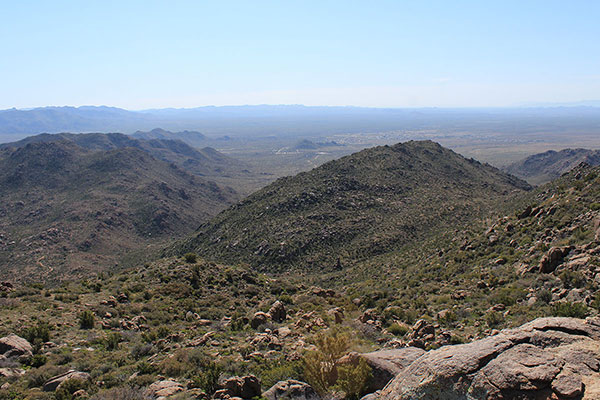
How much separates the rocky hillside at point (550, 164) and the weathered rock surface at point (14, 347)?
4743 inches

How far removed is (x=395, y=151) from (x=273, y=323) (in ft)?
172

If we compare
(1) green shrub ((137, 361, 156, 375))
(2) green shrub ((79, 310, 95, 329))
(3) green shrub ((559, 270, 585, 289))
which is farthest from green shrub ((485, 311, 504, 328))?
(2) green shrub ((79, 310, 95, 329))

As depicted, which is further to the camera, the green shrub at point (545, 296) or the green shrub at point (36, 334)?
the green shrub at point (545, 296)

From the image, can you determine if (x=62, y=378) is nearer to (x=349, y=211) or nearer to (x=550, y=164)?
(x=349, y=211)

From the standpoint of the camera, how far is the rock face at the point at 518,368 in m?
5.78

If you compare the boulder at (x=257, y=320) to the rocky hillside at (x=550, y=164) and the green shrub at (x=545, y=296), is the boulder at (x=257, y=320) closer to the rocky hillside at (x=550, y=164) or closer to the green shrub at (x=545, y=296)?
the green shrub at (x=545, y=296)

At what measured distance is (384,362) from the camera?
9.45m

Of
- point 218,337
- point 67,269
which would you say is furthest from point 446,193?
point 67,269

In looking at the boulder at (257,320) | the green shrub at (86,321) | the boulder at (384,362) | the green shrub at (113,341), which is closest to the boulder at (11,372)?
the green shrub at (113,341)

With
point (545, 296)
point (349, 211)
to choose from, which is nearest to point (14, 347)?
point (545, 296)

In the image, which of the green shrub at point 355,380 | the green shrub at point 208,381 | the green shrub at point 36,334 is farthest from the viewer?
the green shrub at point 36,334

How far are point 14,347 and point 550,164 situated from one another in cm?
14920

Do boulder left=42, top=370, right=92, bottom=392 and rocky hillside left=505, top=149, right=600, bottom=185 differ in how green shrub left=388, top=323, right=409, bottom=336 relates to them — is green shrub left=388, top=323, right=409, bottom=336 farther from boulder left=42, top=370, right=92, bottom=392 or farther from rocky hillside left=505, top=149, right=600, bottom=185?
rocky hillside left=505, top=149, right=600, bottom=185

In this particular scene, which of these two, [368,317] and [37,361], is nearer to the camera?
[37,361]
